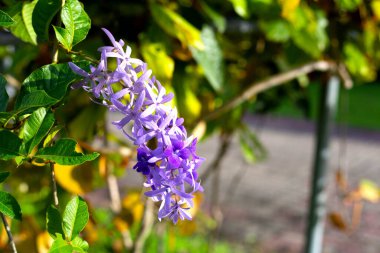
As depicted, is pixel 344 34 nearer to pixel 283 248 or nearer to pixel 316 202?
pixel 316 202

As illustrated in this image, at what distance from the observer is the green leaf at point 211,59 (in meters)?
1.35

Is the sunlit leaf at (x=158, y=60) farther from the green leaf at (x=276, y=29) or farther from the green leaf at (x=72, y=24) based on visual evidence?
the green leaf at (x=72, y=24)

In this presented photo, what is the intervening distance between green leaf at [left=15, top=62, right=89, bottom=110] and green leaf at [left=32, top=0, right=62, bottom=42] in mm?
66

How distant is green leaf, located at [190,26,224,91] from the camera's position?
135cm

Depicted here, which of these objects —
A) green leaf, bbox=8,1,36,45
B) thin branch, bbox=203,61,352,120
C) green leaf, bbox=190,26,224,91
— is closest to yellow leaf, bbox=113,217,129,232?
thin branch, bbox=203,61,352,120

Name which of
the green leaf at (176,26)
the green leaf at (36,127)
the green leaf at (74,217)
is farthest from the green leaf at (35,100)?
the green leaf at (176,26)

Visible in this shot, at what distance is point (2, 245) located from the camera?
1976 mm

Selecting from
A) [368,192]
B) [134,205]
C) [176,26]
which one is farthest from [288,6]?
[368,192]

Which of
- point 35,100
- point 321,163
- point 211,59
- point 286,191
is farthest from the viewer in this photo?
point 286,191

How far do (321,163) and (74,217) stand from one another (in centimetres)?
175

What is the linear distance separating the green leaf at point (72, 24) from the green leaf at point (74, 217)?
18 centimetres

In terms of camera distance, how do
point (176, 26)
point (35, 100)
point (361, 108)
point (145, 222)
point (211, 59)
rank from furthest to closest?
point (361, 108), point (145, 222), point (211, 59), point (176, 26), point (35, 100)

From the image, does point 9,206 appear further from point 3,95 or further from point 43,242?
point 43,242

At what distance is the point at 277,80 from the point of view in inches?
72.8
